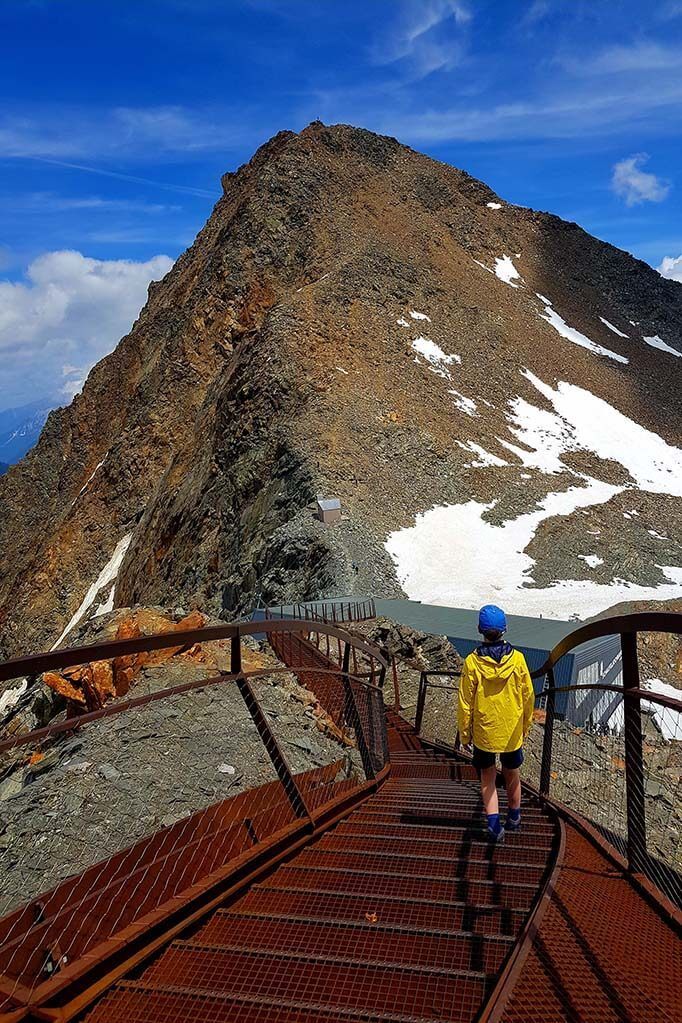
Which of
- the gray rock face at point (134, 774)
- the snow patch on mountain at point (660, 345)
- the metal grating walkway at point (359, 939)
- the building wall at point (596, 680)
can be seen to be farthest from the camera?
the snow patch on mountain at point (660, 345)

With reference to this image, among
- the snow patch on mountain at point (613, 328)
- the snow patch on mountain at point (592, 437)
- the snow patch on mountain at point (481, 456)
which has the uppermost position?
the snow patch on mountain at point (613, 328)

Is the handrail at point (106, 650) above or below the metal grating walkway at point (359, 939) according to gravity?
above

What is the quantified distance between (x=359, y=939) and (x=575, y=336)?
146 ft

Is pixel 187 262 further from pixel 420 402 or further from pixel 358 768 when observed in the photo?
pixel 358 768

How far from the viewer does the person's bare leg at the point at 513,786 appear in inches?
180

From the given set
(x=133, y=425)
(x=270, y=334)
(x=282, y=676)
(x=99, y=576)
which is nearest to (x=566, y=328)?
(x=270, y=334)

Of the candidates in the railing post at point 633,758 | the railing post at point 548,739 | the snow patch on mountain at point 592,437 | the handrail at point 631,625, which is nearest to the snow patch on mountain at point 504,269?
the snow patch on mountain at point 592,437

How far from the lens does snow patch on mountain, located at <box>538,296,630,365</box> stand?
42688 millimetres

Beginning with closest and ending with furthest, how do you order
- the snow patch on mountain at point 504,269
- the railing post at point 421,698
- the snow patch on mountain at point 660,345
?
the railing post at point 421,698 < the snow patch on mountain at point 504,269 < the snow patch on mountain at point 660,345

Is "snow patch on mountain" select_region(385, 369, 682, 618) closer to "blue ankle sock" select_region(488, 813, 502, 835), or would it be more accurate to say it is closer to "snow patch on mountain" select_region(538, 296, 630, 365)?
"snow patch on mountain" select_region(538, 296, 630, 365)

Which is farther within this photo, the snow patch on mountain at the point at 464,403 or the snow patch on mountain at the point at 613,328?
the snow patch on mountain at the point at 613,328

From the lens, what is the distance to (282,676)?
359 inches

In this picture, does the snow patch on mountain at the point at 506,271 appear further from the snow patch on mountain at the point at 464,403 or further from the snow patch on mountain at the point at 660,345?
the snow patch on mountain at the point at 464,403

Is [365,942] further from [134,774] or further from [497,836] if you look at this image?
[134,774]
